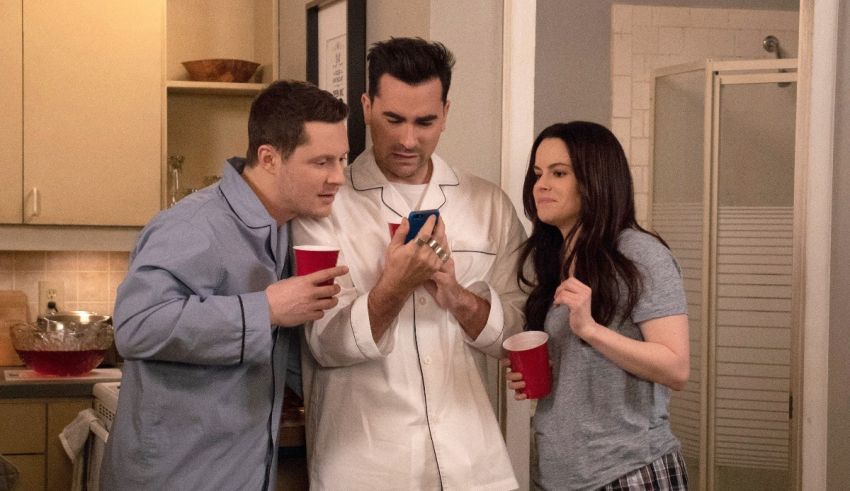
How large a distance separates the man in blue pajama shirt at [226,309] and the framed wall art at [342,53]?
991mm

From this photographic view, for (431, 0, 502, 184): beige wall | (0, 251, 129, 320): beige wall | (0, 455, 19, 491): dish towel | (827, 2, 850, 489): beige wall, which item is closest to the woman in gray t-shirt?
(431, 0, 502, 184): beige wall

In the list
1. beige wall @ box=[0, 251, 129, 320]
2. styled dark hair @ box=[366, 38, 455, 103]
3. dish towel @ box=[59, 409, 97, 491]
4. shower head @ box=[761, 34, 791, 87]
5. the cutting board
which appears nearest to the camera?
styled dark hair @ box=[366, 38, 455, 103]

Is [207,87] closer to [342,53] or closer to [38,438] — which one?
[342,53]

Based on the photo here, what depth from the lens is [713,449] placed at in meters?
3.85

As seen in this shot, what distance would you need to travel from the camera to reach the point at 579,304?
1.75 metres

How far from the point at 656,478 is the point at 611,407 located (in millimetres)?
155

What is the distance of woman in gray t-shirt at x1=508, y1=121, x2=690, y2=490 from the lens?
179 centimetres

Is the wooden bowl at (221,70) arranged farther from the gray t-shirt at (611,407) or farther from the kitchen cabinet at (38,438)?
the gray t-shirt at (611,407)

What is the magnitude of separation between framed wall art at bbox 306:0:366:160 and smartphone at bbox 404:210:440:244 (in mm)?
1161

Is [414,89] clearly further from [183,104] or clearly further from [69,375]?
[183,104]

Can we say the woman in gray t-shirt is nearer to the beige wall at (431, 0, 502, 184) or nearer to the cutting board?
the beige wall at (431, 0, 502, 184)

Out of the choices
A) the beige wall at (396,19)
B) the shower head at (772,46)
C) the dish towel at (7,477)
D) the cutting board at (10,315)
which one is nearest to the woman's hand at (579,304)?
the beige wall at (396,19)

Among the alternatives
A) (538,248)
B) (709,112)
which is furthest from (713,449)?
(538,248)

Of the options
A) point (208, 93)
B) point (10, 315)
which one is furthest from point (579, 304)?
point (10, 315)
